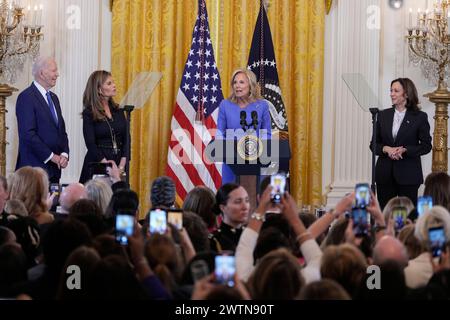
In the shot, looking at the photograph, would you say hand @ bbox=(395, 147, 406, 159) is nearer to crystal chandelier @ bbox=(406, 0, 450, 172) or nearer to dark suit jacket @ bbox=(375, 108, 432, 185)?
dark suit jacket @ bbox=(375, 108, 432, 185)

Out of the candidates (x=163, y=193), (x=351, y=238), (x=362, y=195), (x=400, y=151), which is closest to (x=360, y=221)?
(x=351, y=238)

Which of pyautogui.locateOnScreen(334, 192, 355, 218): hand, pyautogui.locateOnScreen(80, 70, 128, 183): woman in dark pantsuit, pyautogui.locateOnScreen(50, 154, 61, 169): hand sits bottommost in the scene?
pyautogui.locateOnScreen(334, 192, 355, 218): hand

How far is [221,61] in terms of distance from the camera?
10891mm

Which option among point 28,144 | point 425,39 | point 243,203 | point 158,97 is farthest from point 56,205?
point 425,39

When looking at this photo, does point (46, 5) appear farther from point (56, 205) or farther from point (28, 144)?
point (56, 205)

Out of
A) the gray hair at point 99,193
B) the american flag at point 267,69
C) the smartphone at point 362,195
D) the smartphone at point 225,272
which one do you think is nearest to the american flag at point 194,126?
the american flag at point 267,69

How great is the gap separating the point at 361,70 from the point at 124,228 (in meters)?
6.75

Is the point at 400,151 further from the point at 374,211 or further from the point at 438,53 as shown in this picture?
the point at 374,211

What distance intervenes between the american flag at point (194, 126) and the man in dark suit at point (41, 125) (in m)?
1.95

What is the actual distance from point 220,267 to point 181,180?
7060mm

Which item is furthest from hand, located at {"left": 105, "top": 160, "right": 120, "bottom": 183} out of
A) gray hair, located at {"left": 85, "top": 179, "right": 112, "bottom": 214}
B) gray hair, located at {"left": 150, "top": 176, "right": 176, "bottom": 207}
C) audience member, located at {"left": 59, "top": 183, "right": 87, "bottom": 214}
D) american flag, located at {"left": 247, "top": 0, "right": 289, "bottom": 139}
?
american flag, located at {"left": 247, "top": 0, "right": 289, "bottom": 139}

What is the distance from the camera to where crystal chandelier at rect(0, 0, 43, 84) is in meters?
9.93

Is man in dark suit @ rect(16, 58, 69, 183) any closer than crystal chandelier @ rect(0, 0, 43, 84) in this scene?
Yes

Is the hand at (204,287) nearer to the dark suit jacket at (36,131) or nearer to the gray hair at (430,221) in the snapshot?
the gray hair at (430,221)
